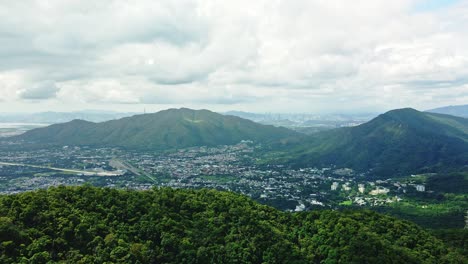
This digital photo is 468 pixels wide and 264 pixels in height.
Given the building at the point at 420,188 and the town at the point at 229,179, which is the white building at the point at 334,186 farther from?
the building at the point at 420,188

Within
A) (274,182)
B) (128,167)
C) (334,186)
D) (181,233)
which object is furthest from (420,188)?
(128,167)

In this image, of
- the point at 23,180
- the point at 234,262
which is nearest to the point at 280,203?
the point at 234,262

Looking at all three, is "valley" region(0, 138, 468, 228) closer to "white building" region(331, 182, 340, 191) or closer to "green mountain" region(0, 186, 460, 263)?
"white building" region(331, 182, 340, 191)

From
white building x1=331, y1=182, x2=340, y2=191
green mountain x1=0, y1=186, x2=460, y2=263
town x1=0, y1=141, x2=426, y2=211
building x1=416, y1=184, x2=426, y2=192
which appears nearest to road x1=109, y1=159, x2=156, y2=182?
town x1=0, y1=141, x2=426, y2=211

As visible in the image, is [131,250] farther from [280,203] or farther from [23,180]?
[23,180]

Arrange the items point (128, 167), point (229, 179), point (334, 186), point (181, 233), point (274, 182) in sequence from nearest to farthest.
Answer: point (181, 233) → point (334, 186) → point (274, 182) → point (229, 179) → point (128, 167)

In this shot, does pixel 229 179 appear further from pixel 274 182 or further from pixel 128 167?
pixel 128 167

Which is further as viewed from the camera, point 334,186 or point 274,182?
point 274,182

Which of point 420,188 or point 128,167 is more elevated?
point 128,167
